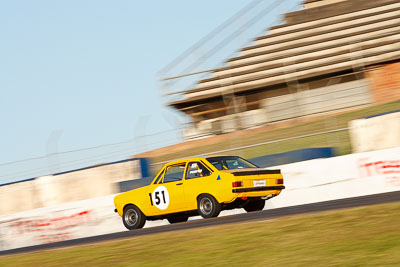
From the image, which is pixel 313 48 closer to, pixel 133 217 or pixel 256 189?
pixel 133 217

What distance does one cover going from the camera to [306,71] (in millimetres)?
24938

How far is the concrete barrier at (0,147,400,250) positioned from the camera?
13.5 m

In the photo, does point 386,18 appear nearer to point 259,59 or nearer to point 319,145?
point 259,59

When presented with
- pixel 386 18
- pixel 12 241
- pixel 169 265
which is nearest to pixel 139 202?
pixel 12 241

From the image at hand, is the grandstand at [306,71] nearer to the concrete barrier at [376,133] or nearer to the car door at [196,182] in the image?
the concrete barrier at [376,133]

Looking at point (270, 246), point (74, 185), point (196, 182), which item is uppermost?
point (74, 185)

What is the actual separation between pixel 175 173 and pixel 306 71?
12.8 meters

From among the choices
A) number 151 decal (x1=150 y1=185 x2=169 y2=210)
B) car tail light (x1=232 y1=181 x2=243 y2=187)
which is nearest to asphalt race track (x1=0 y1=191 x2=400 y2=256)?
car tail light (x1=232 y1=181 x2=243 y2=187)

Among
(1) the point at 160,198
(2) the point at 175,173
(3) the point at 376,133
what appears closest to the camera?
(1) the point at 160,198

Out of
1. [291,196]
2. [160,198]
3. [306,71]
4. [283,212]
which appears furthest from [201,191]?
[306,71]

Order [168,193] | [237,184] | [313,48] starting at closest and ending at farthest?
[237,184]
[168,193]
[313,48]

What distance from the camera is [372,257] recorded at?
5918 millimetres

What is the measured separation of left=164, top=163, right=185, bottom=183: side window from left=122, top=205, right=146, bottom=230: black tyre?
0.95 meters

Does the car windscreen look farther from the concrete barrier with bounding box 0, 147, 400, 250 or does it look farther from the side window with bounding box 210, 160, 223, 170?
the concrete barrier with bounding box 0, 147, 400, 250
